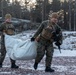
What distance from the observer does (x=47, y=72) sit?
8602mm

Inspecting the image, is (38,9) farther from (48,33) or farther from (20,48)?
(48,33)

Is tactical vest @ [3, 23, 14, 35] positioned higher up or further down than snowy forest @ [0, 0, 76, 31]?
higher up

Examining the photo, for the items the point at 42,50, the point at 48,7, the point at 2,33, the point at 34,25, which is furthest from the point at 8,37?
the point at 48,7

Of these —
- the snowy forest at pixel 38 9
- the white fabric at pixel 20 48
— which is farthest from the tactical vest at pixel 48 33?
the snowy forest at pixel 38 9

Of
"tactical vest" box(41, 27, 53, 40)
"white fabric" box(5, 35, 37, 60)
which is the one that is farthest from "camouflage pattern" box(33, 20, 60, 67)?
"white fabric" box(5, 35, 37, 60)

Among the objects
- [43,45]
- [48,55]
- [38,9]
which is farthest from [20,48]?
[38,9]

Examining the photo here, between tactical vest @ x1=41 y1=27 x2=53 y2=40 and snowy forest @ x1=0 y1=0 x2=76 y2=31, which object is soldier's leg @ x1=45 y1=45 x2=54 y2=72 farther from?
snowy forest @ x1=0 y1=0 x2=76 y2=31

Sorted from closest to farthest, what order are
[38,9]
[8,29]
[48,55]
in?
[48,55] < [8,29] < [38,9]

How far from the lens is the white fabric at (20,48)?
871 centimetres

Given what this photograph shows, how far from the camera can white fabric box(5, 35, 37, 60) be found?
343 inches

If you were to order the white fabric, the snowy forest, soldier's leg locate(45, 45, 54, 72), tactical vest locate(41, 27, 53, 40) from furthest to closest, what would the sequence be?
the snowy forest → the white fabric → soldier's leg locate(45, 45, 54, 72) → tactical vest locate(41, 27, 53, 40)

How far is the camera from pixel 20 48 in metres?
8.87

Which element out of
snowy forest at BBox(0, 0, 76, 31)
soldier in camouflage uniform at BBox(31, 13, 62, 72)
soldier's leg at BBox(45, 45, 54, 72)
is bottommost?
snowy forest at BBox(0, 0, 76, 31)

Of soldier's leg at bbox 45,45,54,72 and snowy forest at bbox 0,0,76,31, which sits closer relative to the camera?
soldier's leg at bbox 45,45,54,72
